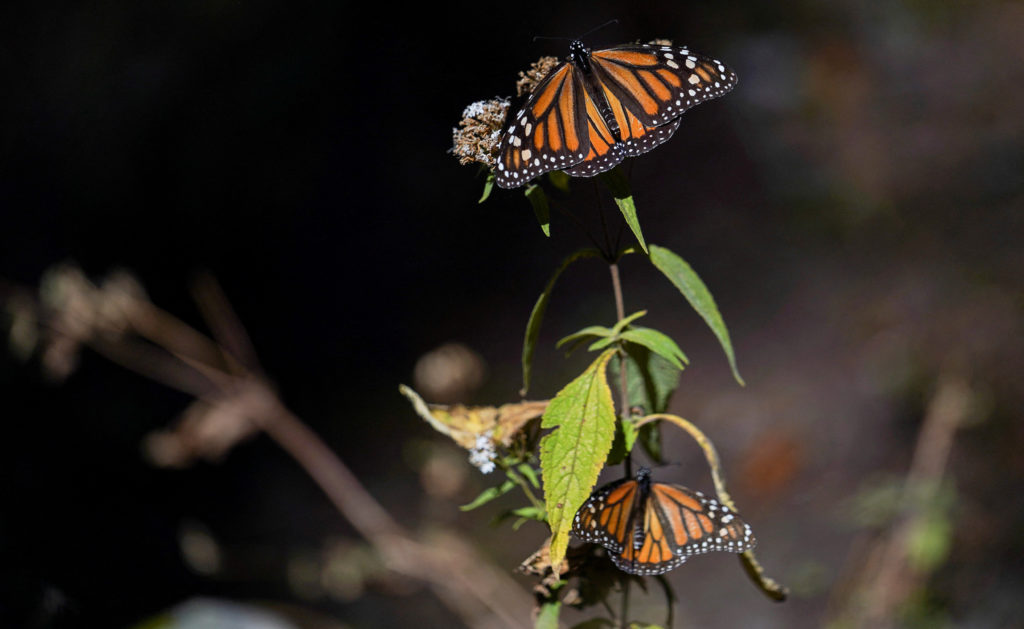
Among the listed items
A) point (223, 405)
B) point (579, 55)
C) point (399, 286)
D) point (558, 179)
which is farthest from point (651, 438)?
point (399, 286)

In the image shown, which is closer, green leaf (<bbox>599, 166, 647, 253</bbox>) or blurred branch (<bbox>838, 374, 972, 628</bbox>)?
green leaf (<bbox>599, 166, 647, 253</bbox>)

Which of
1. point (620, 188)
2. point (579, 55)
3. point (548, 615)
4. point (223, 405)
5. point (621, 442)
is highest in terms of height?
point (223, 405)

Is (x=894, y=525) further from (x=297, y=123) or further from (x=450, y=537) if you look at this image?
(x=297, y=123)

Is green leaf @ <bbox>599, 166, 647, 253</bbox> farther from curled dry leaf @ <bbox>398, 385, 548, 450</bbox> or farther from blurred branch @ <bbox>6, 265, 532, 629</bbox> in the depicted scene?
blurred branch @ <bbox>6, 265, 532, 629</bbox>

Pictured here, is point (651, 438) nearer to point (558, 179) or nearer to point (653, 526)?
point (653, 526)

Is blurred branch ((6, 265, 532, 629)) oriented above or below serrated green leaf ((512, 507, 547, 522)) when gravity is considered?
above

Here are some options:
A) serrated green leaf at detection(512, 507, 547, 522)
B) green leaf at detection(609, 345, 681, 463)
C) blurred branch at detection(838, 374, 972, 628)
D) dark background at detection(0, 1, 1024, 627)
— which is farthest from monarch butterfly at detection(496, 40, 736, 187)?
blurred branch at detection(838, 374, 972, 628)

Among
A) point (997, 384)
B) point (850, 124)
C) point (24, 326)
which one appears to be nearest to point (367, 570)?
point (24, 326)
